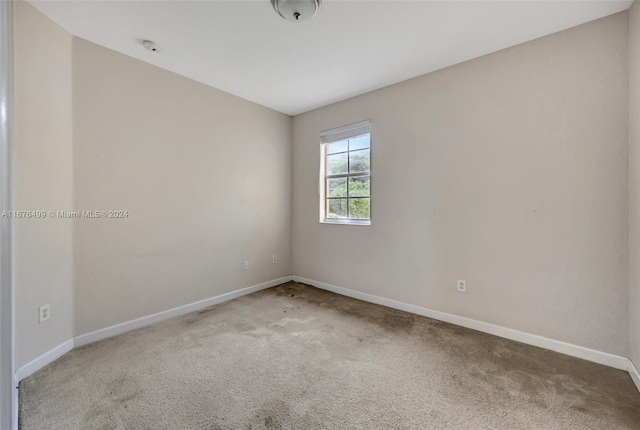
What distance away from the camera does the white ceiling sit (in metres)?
1.83

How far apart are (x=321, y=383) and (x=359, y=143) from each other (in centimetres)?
269

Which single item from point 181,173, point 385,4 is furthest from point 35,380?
point 385,4

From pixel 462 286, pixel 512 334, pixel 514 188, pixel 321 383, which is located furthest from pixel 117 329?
pixel 514 188

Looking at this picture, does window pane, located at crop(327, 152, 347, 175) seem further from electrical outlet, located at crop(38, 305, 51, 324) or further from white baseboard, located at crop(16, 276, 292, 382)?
electrical outlet, located at crop(38, 305, 51, 324)

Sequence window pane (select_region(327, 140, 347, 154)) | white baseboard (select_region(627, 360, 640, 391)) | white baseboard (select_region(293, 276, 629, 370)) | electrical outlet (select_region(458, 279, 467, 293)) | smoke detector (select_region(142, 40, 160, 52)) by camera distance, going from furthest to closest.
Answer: window pane (select_region(327, 140, 347, 154)) → electrical outlet (select_region(458, 279, 467, 293)) → smoke detector (select_region(142, 40, 160, 52)) → white baseboard (select_region(293, 276, 629, 370)) → white baseboard (select_region(627, 360, 640, 391))

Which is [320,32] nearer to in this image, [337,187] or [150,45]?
[150,45]

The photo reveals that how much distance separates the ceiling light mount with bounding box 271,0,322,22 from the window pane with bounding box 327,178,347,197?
1991mm

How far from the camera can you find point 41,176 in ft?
6.35

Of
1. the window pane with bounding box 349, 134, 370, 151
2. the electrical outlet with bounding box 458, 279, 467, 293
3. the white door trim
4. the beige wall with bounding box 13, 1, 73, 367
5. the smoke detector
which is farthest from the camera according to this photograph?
the window pane with bounding box 349, 134, 370, 151

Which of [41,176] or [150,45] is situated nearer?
[41,176]

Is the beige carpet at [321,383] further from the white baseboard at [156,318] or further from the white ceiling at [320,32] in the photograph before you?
the white ceiling at [320,32]

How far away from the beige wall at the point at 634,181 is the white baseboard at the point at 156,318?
3.51 meters

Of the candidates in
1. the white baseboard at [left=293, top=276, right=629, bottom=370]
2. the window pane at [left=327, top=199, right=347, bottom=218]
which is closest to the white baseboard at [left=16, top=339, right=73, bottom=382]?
the white baseboard at [left=293, top=276, right=629, bottom=370]

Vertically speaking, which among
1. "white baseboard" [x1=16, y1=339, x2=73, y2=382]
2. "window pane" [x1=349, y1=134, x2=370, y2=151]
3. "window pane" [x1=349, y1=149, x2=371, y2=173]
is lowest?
"white baseboard" [x1=16, y1=339, x2=73, y2=382]
